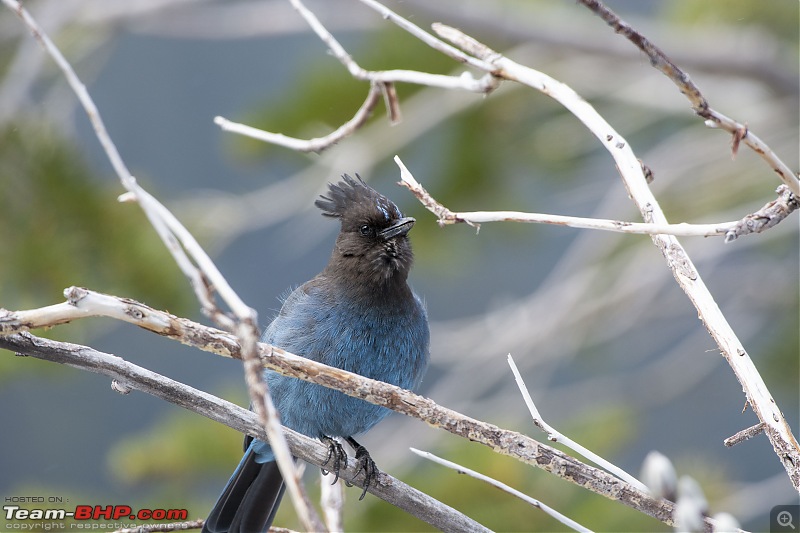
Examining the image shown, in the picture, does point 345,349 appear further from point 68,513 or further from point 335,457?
point 68,513

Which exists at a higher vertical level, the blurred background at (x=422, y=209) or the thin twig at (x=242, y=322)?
the blurred background at (x=422, y=209)

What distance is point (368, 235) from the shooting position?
9.18ft

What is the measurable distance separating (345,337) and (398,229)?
37 centimetres

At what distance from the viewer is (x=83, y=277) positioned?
314 centimetres

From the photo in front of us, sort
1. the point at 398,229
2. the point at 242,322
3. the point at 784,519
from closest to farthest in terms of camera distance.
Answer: the point at 242,322 → the point at 784,519 → the point at 398,229

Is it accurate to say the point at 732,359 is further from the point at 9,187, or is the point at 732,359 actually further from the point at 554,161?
the point at 554,161

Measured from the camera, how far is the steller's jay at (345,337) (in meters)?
2.57

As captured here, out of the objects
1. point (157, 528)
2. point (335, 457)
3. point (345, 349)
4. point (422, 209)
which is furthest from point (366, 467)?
point (422, 209)

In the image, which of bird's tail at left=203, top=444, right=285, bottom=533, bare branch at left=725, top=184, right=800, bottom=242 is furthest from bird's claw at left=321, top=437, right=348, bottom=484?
bare branch at left=725, top=184, right=800, bottom=242

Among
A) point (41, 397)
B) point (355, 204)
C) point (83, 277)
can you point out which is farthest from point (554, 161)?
point (41, 397)

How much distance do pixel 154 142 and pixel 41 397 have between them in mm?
2059

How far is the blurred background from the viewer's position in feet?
10.6

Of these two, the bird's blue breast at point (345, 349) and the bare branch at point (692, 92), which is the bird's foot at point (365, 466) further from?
the bare branch at point (692, 92)

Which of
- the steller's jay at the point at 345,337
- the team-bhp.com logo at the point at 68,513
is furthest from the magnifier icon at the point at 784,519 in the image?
the team-bhp.com logo at the point at 68,513
